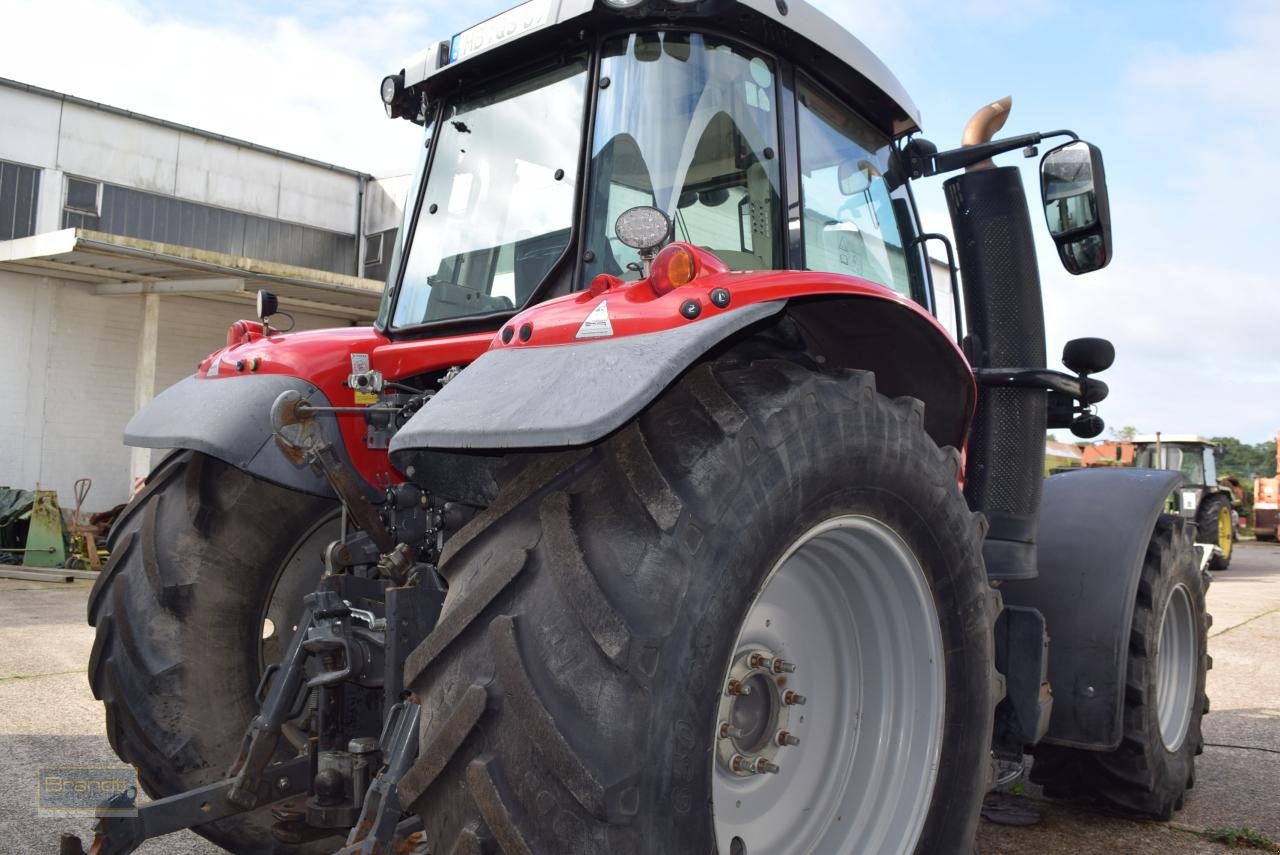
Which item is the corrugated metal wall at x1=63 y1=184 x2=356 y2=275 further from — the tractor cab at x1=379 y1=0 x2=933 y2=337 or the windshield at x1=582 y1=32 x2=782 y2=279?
the windshield at x1=582 y1=32 x2=782 y2=279

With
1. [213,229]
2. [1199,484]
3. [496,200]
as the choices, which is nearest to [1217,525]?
[1199,484]

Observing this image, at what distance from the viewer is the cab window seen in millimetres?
2990

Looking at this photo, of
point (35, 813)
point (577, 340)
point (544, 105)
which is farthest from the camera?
point (35, 813)

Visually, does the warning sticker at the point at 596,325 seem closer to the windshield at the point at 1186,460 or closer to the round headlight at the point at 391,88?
the round headlight at the point at 391,88

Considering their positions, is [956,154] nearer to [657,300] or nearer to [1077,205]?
[1077,205]

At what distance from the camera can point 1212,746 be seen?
4.96 meters

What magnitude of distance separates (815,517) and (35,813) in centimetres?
303

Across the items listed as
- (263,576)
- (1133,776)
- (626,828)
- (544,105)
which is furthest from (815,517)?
(1133,776)

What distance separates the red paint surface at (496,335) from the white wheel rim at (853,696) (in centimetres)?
63

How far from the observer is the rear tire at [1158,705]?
3.63 metres

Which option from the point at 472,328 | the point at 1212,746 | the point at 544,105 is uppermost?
the point at 544,105

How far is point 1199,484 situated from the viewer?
2092 cm

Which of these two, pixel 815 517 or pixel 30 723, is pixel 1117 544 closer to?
pixel 815 517

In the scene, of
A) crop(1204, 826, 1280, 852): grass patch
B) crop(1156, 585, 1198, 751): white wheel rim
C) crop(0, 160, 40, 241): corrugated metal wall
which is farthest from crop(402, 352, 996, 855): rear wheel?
crop(0, 160, 40, 241): corrugated metal wall
